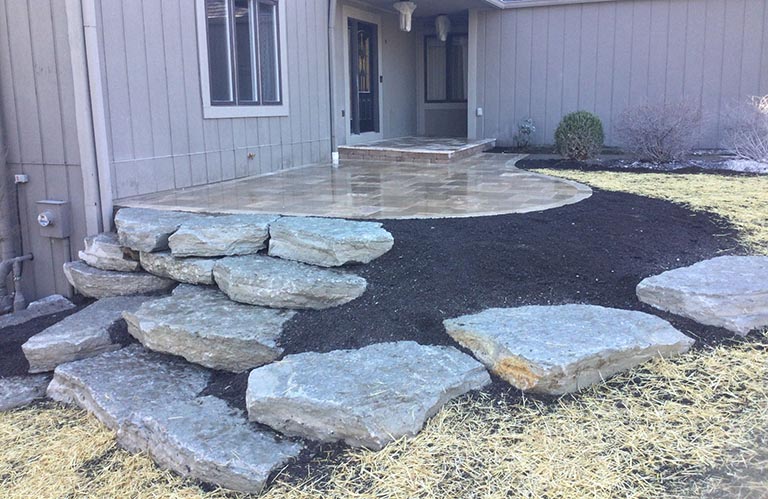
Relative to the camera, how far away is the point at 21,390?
136 inches

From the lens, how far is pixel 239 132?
6.77m

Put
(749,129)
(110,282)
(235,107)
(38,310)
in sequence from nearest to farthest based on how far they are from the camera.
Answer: (110,282) → (38,310) → (235,107) → (749,129)

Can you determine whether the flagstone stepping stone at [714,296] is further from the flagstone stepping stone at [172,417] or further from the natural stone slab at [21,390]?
the natural stone slab at [21,390]

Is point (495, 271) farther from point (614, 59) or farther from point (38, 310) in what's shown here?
point (614, 59)

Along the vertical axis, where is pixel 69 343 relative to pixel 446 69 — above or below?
below

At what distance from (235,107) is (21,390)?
3910 millimetres

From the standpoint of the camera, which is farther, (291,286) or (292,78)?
(292,78)

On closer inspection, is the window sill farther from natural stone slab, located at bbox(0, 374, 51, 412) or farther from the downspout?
natural stone slab, located at bbox(0, 374, 51, 412)

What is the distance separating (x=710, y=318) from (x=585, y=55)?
841 cm

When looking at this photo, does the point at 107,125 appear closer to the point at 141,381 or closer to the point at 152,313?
the point at 152,313

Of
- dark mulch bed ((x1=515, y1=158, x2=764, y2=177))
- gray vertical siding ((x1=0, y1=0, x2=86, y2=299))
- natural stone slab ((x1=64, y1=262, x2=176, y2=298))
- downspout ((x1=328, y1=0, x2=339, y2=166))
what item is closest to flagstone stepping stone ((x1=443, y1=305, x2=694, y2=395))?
natural stone slab ((x1=64, y1=262, x2=176, y2=298))

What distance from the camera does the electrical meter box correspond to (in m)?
4.79

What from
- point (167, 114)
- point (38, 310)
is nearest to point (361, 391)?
point (38, 310)

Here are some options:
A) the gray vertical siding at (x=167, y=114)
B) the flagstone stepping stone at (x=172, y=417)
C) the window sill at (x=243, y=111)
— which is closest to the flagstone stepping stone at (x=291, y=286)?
the flagstone stepping stone at (x=172, y=417)
